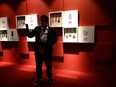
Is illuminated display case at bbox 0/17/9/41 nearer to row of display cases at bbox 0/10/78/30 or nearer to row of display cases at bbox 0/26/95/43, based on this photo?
row of display cases at bbox 0/10/78/30

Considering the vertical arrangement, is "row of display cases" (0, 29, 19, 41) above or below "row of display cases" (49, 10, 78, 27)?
below

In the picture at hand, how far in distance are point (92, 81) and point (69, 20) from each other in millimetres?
1822

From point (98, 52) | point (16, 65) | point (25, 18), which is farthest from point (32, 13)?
point (98, 52)

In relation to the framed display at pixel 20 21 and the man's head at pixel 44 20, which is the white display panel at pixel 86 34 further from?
the framed display at pixel 20 21

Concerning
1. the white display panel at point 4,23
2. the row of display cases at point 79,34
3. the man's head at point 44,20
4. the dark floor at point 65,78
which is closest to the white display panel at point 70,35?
the row of display cases at point 79,34

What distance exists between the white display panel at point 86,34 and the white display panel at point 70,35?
144 millimetres

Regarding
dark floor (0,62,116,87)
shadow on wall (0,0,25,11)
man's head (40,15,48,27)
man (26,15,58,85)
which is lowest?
dark floor (0,62,116,87)

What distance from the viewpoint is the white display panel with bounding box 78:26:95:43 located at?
405 cm

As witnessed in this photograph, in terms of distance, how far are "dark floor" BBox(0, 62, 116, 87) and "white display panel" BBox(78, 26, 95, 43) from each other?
0.88 meters

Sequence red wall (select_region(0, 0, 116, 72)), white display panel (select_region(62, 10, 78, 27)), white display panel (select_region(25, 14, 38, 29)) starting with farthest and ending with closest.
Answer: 1. white display panel (select_region(25, 14, 38, 29))
2. white display panel (select_region(62, 10, 78, 27))
3. red wall (select_region(0, 0, 116, 72))

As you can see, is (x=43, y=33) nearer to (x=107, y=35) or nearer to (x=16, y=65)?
(x=107, y=35)

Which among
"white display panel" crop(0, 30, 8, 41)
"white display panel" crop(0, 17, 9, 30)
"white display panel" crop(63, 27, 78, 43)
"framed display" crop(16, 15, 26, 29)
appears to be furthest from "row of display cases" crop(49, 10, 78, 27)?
"white display panel" crop(0, 30, 8, 41)

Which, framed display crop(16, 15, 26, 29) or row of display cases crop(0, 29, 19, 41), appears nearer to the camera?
framed display crop(16, 15, 26, 29)

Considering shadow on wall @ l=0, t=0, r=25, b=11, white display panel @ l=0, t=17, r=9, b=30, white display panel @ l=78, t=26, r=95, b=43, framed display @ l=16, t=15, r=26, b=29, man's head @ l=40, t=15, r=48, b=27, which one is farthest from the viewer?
white display panel @ l=0, t=17, r=9, b=30
